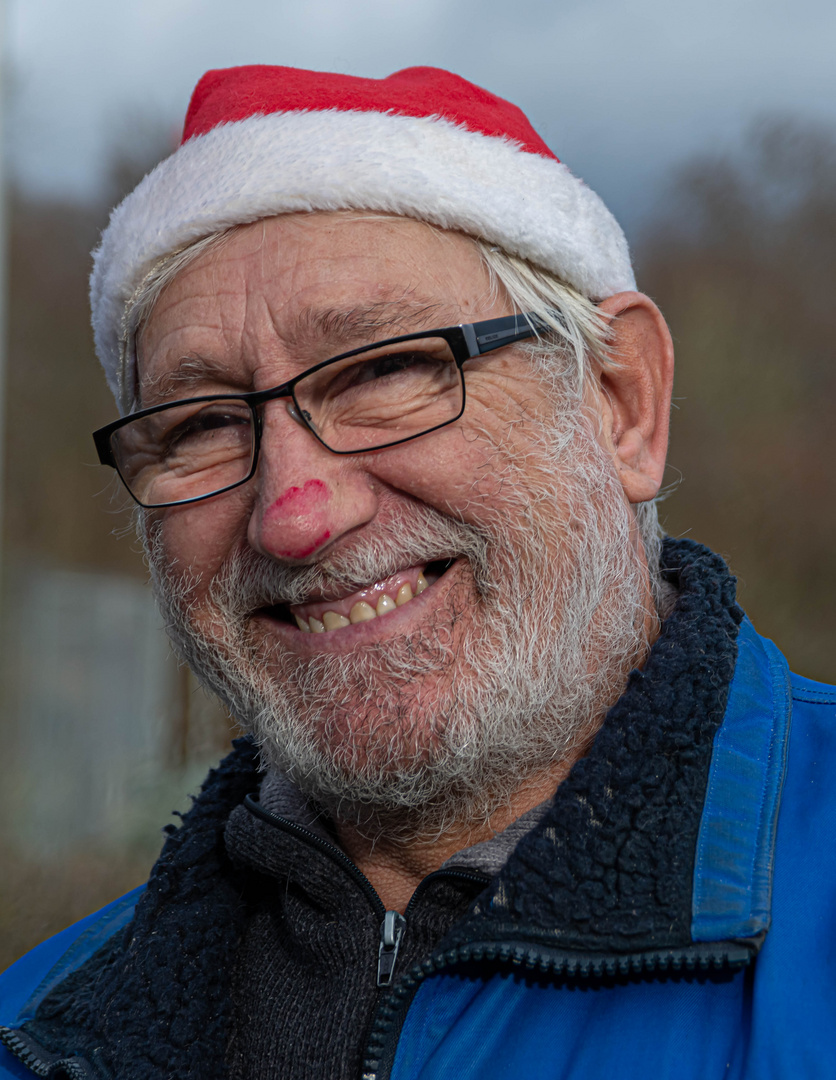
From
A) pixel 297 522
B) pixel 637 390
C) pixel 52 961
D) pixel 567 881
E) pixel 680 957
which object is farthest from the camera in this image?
pixel 52 961

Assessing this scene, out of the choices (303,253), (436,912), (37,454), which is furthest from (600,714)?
(37,454)

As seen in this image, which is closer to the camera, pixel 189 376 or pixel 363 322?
pixel 363 322

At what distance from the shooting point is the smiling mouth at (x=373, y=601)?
163 cm

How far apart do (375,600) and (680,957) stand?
0.75 m

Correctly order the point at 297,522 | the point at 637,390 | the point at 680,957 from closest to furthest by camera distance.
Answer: the point at 680,957
the point at 297,522
the point at 637,390

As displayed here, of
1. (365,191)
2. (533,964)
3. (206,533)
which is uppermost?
(365,191)

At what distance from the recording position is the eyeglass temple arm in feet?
5.39

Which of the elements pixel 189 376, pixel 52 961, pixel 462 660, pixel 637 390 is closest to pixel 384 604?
pixel 462 660

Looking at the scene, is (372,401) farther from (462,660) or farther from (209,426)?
(462,660)

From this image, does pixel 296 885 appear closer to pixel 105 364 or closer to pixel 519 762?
pixel 519 762

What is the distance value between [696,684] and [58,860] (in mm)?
5014

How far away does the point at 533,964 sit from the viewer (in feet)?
4.24

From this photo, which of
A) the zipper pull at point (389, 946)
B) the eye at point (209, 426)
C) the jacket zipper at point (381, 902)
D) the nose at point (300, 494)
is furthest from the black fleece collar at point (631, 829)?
the eye at point (209, 426)

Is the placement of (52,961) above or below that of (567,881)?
below
